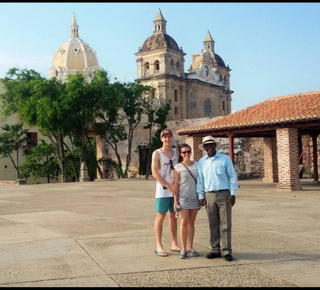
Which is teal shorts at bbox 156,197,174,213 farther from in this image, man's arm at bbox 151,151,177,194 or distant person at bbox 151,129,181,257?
man's arm at bbox 151,151,177,194

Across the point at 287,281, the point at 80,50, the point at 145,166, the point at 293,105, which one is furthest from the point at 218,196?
the point at 80,50

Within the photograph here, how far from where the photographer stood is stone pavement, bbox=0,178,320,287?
16.1 feet

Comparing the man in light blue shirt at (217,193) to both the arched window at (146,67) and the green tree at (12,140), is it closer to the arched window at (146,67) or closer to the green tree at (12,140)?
the green tree at (12,140)

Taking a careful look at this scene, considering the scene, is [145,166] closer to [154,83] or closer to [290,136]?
[290,136]

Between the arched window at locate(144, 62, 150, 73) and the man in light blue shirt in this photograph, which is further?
the arched window at locate(144, 62, 150, 73)

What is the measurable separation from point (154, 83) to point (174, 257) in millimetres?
60932

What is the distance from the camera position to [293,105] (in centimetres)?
1914

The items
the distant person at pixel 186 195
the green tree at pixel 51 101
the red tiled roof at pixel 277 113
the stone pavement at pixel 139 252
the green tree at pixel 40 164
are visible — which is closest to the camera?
the stone pavement at pixel 139 252

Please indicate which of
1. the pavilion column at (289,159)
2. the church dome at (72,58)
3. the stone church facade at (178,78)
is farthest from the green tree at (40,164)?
the church dome at (72,58)

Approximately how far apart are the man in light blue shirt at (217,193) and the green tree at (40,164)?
108 ft

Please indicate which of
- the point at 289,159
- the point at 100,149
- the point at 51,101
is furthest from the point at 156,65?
the point at 289,159

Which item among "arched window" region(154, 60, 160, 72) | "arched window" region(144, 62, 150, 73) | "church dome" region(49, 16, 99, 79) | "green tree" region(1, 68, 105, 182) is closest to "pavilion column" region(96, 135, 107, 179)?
"green tree" region(1, 68, 105, 182)

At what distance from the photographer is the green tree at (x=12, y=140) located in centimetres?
3822

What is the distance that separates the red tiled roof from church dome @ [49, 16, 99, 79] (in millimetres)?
57838
